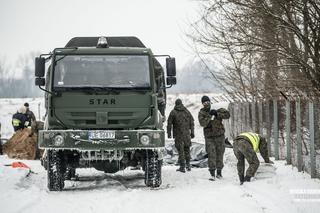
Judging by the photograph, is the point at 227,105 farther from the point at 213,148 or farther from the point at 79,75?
the point at 79,75

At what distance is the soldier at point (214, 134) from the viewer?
12.5 m

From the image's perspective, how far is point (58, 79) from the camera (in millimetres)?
10953

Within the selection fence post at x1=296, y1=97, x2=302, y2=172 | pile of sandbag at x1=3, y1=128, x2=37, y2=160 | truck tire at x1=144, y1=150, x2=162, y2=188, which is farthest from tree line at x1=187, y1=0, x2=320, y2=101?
pile of sandbag at x1=3, y1=128, x2=37, y2=160

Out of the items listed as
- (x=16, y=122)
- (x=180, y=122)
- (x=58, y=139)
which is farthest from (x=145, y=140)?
(x=16, y=122)

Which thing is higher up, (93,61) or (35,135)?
(93,61)

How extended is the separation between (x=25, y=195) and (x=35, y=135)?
9429mm

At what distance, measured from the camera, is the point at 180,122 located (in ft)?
47.6

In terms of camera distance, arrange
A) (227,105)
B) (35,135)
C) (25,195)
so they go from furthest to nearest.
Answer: (227,105) → (35,135) → (25,195)

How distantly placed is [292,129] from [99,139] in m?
5.28

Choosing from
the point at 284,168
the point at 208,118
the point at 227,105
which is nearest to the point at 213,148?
→ the point at 208,118

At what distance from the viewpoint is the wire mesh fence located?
10.9m

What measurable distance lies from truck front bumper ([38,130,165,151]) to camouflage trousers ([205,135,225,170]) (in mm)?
2274

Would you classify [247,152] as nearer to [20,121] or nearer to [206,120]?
[206,120]

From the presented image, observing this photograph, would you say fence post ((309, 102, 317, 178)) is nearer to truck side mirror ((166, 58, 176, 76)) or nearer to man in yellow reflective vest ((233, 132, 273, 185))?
man in yellow reflective vest ((233, 132, 273, 185))
